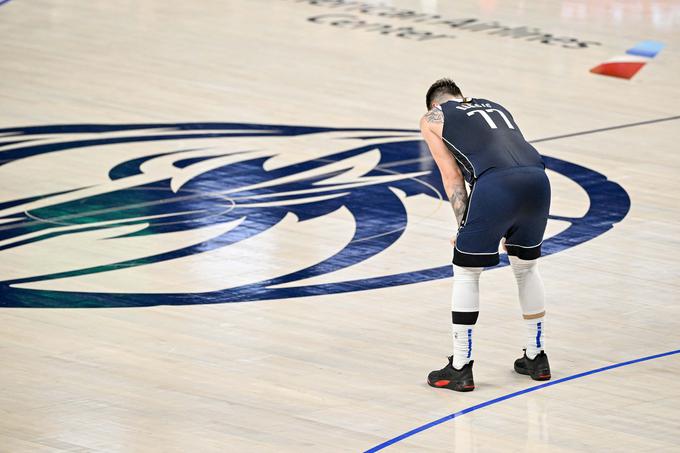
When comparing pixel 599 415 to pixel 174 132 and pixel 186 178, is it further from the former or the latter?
pixel 174 132

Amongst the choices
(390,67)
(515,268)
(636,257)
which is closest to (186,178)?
(636,257)

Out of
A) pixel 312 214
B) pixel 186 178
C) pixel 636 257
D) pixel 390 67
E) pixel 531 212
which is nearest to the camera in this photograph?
pixel 531 212

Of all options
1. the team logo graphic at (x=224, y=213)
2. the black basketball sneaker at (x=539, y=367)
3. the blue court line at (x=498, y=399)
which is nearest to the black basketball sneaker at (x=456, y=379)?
the blue court line at (x=498, y=399)

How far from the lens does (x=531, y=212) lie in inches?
256

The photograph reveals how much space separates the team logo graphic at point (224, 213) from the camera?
820 cm

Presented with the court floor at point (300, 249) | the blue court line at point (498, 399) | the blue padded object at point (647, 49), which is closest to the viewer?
the blue court line at point (498, 399)

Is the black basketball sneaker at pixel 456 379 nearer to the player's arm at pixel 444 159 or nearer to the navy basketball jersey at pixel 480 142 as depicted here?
the player's arm at pixel 444 159

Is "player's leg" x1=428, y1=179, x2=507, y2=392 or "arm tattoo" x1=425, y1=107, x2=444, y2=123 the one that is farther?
"arm tattoo" x1=425, y1=107, x2=444, y2=123

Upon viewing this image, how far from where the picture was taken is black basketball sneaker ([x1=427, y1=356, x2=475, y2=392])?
21.5 feet

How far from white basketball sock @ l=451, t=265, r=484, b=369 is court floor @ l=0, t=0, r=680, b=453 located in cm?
21

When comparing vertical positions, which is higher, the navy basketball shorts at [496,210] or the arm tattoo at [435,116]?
the arm tattoo at [435,116]

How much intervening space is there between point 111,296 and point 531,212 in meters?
2.61

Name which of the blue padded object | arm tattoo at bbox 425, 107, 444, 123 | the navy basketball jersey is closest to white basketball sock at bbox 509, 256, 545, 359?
the navy basketball jersey

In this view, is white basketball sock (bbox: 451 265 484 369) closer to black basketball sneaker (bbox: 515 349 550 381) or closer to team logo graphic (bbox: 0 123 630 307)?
black basketball sneaker (bbox: 515 349 550 381)
